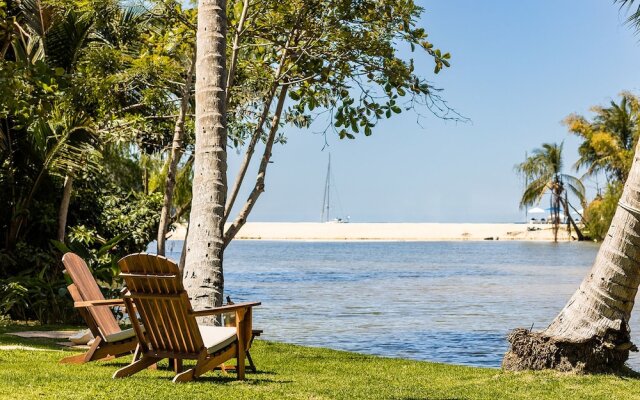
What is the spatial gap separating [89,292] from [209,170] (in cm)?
180

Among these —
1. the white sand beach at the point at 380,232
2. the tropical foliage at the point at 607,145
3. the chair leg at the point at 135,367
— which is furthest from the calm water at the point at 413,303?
the white sand beach at the point at 380,232

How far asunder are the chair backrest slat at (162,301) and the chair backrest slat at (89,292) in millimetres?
1387

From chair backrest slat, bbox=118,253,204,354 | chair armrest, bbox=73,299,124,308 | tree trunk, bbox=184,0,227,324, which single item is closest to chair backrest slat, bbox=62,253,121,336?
chair armrest, bbox=73,299,124,308

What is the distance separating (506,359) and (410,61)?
15.5 ft

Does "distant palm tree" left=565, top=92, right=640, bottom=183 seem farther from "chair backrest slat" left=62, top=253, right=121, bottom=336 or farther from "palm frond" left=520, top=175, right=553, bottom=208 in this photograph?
"chair backrest slat" left=62, top=253, right=121, bottom=336

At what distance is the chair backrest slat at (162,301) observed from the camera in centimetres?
701

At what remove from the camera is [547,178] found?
221ft

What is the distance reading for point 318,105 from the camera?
43.1ft

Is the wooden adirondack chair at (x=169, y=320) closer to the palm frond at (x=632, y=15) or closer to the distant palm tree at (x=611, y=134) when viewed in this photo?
the palm frond at (x=632, y=15)

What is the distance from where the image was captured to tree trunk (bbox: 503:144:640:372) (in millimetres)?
→ 8227

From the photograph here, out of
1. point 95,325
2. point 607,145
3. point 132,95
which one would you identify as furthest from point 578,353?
point 607,145

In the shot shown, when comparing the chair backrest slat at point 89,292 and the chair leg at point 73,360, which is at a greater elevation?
the chair backrest slat at point 89,292

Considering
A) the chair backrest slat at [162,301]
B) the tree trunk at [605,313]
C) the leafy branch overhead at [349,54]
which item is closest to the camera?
the chair backrest slat at [162,301]

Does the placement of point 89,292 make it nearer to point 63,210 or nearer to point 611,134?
point 63,210
